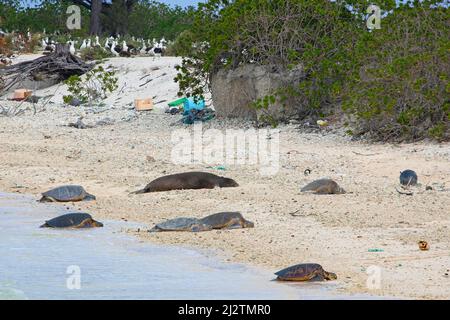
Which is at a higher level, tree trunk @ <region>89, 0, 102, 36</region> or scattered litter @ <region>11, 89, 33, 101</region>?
tree trunk @ <region>89, 0, 102, 36</region>

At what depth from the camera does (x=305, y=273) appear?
6652mm

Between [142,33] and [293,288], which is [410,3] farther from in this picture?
[142,33]

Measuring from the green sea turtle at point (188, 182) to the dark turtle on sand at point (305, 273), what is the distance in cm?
423

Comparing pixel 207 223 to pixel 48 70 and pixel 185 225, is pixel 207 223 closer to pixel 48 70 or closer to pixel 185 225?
pixel 185 225

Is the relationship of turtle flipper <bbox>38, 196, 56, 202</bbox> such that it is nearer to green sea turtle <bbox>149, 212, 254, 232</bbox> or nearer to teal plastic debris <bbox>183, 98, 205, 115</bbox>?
green sea turtle <bbox>149, 212, 254, 232</bbox>

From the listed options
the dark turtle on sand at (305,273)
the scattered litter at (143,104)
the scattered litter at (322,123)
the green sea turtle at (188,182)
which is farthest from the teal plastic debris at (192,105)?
the dark turtle on sand at (305,273)

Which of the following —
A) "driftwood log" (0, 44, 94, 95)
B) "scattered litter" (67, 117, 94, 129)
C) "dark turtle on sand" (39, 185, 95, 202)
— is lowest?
"dark turtle on sand" (39, 185, 95, 202)

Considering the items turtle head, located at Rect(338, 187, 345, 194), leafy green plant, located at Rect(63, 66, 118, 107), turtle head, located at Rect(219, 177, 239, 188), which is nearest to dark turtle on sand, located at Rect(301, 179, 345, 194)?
turtle head, located at Rect(338, 187, 345, 194)

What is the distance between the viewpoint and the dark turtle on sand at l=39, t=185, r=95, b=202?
10609 millimetres

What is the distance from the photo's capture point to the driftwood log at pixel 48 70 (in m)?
24.4

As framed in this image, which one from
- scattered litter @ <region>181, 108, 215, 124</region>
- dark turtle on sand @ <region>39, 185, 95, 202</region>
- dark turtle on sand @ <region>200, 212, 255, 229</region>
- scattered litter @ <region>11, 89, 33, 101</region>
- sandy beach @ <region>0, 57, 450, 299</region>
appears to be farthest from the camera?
scattered litter @ <region>11, 89, 33, 101</region>

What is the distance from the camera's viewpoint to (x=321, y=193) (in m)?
10.2

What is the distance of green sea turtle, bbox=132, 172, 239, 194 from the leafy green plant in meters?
10.6

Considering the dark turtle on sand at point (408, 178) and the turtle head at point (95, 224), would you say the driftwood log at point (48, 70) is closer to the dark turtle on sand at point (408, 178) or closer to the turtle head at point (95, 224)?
the dark turtle on sand at point (408, 178)
